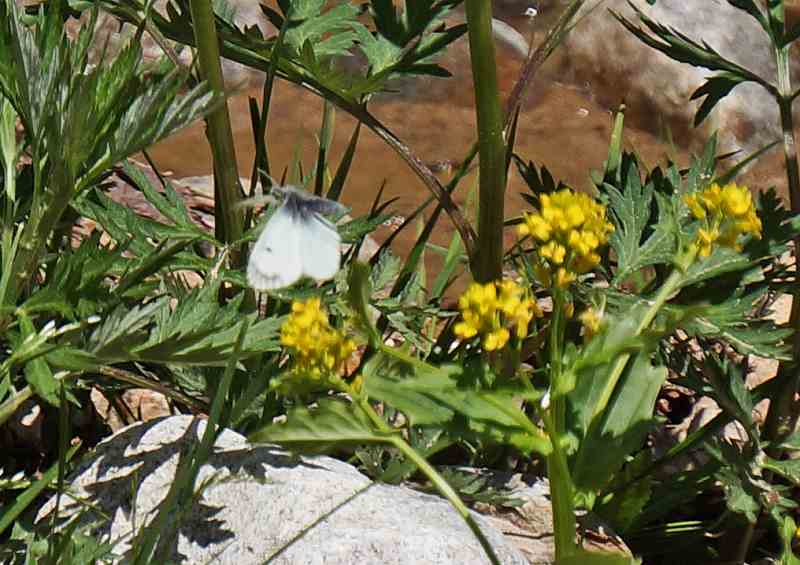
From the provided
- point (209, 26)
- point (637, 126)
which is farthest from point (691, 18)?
point (209, 26)

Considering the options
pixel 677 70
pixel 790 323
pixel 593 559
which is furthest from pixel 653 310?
pixel 677 70

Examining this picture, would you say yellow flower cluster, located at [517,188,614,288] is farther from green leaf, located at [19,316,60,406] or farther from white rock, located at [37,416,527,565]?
green leaf, located at [19,316,60,406]

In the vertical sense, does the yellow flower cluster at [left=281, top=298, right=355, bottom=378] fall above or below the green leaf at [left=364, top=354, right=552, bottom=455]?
above

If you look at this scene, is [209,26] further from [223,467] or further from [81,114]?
[223,467]

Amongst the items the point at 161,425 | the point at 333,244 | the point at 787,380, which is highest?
the point at 333,244

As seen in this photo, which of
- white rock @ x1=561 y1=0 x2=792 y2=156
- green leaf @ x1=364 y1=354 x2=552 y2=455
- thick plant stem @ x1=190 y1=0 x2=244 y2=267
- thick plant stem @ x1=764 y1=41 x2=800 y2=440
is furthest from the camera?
white rock @ x1=561 y1=0 x2=792 y2=156

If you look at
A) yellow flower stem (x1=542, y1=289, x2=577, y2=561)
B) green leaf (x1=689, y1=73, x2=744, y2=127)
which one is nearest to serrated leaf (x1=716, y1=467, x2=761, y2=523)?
yellow flower stem (x1=542, y1=289, x2=577, y2=561)

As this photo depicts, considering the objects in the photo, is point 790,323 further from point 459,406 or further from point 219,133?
point 219,133
